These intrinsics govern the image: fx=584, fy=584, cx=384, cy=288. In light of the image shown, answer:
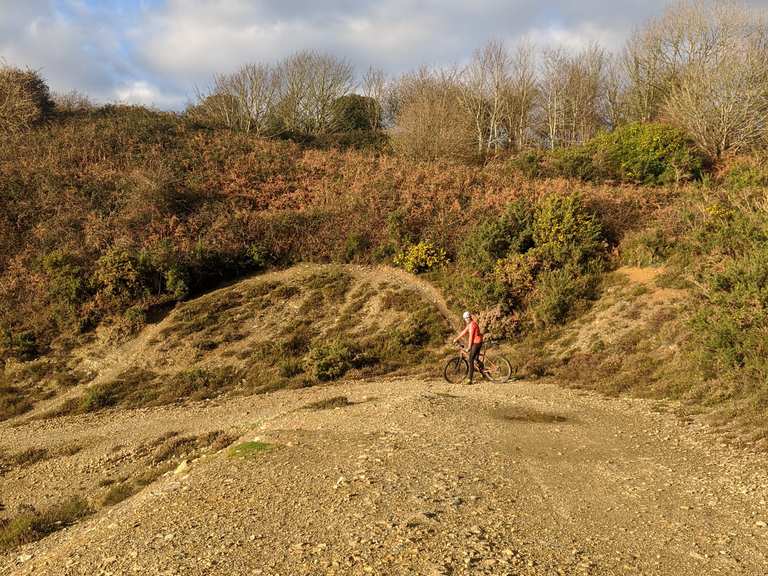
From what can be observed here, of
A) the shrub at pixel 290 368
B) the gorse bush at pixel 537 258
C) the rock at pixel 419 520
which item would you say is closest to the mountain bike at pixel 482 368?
the gorse bush at pixel 537 258

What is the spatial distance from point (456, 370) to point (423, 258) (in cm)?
903

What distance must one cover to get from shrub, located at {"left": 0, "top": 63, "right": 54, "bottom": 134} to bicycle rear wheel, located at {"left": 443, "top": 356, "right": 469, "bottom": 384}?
33.2 metres

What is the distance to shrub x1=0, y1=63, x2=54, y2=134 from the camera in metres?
36.2

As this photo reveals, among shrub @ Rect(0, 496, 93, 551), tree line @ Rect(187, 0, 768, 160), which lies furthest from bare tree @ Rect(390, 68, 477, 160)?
shrub @ Rect(0, 496, 93, 551)

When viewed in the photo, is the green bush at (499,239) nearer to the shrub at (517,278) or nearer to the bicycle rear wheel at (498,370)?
the shrub at (517,278)

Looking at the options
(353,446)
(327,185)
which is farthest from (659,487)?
(327,185)

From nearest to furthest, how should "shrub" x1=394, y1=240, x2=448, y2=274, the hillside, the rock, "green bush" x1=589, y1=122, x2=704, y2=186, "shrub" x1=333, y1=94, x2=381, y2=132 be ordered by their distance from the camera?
the hillside → the rock → "shrub" x1=394, y1=240, x2=448, y2=274 → "green bush" x1=589, y1=122, x2=704, y2=186 → "shrub" x1=333, y1=94, x2=381, y2=132

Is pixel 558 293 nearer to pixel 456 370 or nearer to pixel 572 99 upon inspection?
pixel 456 370

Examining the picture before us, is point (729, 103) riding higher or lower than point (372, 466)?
higher

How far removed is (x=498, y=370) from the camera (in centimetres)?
1614

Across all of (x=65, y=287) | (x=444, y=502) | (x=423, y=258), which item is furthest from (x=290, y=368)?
(x=444, y=502)

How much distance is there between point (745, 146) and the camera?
32.6 m

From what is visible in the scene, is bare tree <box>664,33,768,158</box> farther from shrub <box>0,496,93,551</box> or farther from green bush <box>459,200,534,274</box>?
shrub <box>0,496,93,551</box>

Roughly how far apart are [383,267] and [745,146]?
2250 centimetres
